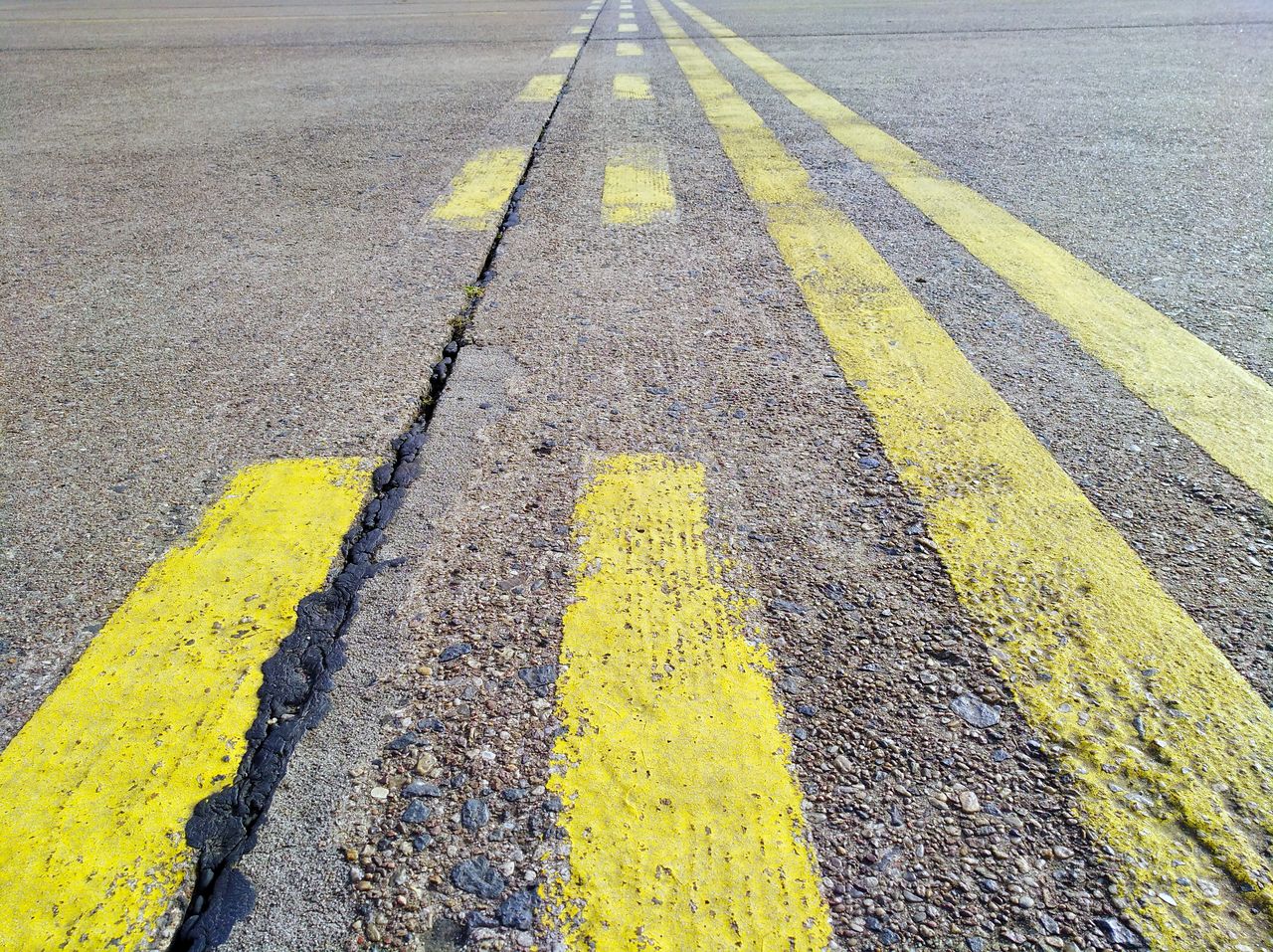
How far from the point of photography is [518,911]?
1.13 metres

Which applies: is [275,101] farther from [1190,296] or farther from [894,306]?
[1190,296]

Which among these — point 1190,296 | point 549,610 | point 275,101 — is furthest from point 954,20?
point 549,610

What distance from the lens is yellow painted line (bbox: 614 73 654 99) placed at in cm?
609

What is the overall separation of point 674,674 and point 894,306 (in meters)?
1.72

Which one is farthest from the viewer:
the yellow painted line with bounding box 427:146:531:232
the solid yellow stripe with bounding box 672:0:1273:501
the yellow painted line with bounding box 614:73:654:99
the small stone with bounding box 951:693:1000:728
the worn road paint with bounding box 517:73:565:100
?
the yellow painted line with bounding box 614:73:654:99

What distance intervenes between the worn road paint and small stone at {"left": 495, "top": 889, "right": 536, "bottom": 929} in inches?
223

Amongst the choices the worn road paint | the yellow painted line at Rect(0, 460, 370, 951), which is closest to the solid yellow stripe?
the yellow painted line at Rect(0, 460, 370, 951)

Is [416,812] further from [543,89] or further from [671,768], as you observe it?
[543,89]

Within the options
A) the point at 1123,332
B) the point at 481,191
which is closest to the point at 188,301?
the point at 481,191

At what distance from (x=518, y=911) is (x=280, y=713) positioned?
1.78 ft

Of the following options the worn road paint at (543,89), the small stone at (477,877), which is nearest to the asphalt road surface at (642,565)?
the small stone at (477,877)

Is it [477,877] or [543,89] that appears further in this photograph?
[543,89]

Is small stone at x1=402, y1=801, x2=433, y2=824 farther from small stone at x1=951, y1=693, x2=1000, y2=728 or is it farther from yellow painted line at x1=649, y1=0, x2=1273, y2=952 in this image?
yellow painted line at x1=649, y1=0, x2=1273, y2=952

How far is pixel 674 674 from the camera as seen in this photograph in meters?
1.47
